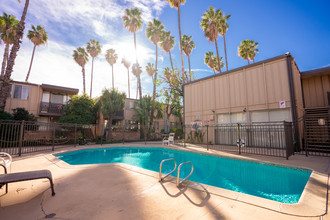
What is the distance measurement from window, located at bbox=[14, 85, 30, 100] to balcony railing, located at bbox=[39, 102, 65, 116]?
163 centimetres

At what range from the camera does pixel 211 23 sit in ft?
65.5

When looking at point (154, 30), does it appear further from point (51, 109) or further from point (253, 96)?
point (253, 96)

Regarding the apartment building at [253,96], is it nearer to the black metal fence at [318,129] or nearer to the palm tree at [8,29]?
the black metal fence at [318,129]

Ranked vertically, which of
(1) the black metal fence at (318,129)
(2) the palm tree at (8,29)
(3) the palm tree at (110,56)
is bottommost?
(1) the black metal fence at (318,129)

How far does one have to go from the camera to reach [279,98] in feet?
33.6

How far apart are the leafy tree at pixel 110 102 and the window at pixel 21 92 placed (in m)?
8.05

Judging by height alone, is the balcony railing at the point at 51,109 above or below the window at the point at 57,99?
below

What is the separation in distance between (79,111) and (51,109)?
14.1 ft

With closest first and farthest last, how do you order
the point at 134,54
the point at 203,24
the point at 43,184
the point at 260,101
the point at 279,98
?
1. the point at 43,184
2. the point at 279,98
3. the point at 260,101
4. the point at 203,24
5. the point at 134,54

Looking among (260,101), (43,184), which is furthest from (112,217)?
(260,101)

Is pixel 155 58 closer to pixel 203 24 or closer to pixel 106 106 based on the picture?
pixel 203 24

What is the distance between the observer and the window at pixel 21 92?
16.2 m

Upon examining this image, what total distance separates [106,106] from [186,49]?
1691 cm

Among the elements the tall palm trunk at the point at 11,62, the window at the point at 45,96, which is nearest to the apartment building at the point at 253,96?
the tall palm trunk at the point at 11,62
